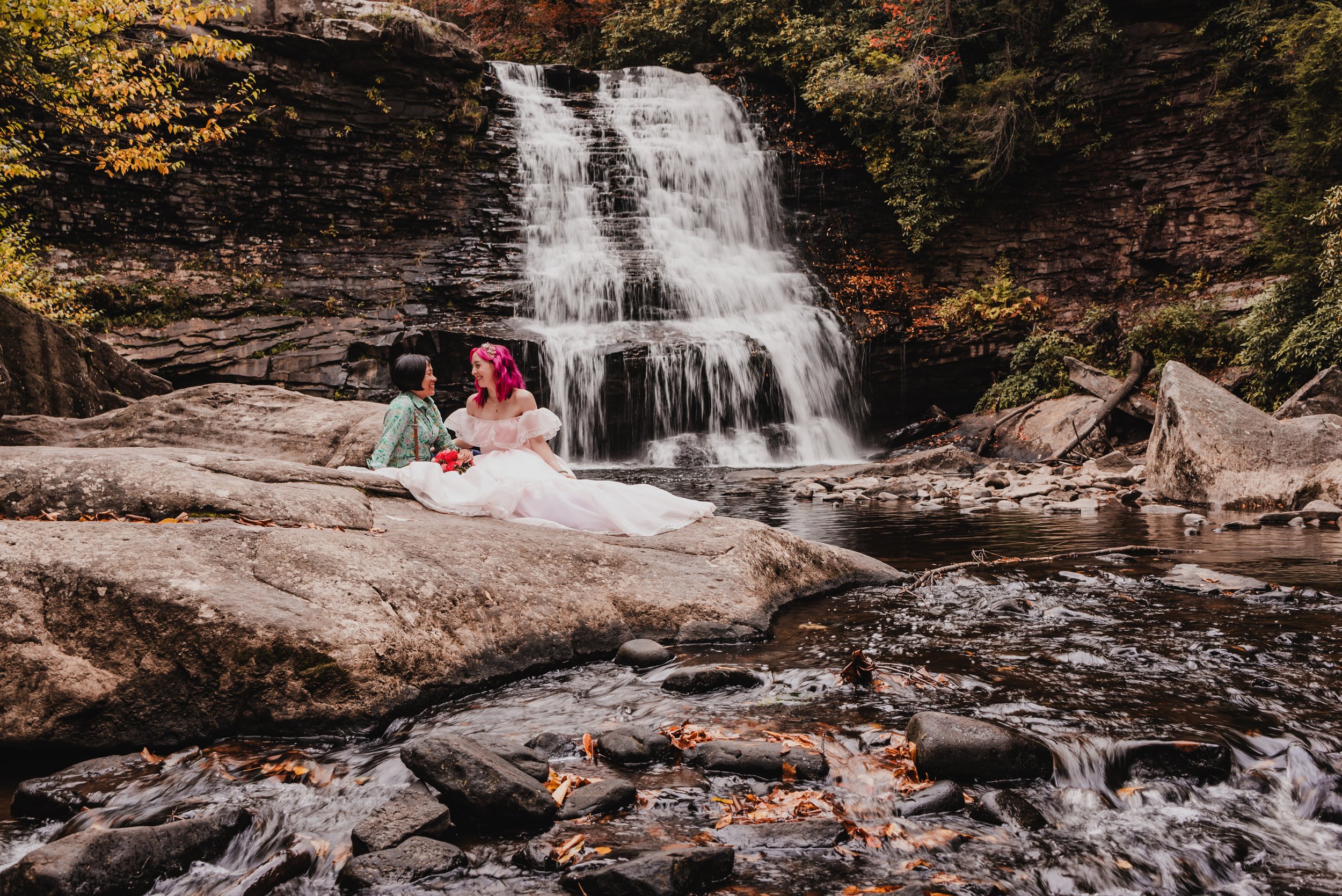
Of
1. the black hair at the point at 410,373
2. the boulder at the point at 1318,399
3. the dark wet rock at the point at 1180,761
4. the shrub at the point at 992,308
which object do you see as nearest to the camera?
the dark wet rock at the point at 1180,761

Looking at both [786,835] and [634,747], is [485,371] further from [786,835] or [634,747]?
[786,835]

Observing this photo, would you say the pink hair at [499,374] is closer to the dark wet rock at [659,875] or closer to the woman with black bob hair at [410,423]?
the woman with black bob hair at [410,423]

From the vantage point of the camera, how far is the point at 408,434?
20.4 feet

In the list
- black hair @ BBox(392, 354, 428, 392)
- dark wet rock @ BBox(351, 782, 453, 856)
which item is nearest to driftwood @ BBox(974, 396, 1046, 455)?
black hair @ BBox(392, 354, 428, 392)

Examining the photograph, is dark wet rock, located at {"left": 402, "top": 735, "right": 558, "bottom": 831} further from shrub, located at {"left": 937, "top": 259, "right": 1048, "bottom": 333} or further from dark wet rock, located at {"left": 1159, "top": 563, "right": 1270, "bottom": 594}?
shrub, located at {"left": 937, "top": 259, "right": 1048, "bottom": 333}

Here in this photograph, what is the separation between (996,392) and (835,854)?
1871 cm

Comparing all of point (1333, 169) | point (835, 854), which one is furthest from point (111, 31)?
point (1333, 169)

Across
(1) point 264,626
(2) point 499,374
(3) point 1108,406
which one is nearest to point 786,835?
(1) point 264,626

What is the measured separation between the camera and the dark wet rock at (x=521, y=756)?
2.79m

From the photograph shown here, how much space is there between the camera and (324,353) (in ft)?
51.9

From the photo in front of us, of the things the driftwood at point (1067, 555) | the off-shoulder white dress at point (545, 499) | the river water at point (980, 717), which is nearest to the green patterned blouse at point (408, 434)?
the off-shoulder white dress at point (545, 499)

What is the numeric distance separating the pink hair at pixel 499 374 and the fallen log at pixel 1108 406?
11.6 meters

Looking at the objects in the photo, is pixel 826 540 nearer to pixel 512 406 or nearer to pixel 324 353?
pixel 512 406

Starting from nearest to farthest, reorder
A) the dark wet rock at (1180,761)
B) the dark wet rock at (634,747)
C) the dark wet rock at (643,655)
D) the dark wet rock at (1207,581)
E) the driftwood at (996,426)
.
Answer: the dark wet rock at (1180,761) < the dark wet rock at (634,747) < the dark wet rock at (643,655) < the dark wet rock at (1207,581) < the driftwood at (996,426)
